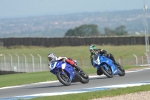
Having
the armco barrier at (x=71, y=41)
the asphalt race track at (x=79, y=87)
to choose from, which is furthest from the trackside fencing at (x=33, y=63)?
the armco barrier at (x=71, y=41)

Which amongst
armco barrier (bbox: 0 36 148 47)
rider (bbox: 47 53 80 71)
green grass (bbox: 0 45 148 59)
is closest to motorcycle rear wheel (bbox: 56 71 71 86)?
rider (bbox: 47 53 80 71)

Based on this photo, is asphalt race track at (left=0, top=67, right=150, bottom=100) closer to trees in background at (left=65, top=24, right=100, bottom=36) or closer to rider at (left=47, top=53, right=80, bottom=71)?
rider at (left=47, top=53, right=80, bottom=71)

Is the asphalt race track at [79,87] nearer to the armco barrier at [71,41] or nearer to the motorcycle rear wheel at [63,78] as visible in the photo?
the motorcycle rear wheel at [63,78]

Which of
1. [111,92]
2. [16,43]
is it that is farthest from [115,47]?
[111,92]

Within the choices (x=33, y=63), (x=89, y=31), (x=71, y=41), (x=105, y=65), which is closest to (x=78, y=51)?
(x=71, y=41)

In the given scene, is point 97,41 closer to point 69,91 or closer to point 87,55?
point 87,55

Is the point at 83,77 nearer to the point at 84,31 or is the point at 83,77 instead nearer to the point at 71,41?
the point at 71,41

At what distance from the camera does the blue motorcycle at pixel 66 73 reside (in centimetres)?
2033

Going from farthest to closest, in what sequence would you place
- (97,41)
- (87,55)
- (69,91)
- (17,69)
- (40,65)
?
(97,41) < (87,55) < (17,69) < (40,65) < (69,91)

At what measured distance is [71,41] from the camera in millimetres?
78562

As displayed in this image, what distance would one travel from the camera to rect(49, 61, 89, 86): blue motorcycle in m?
20.3

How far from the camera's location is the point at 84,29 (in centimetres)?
13550

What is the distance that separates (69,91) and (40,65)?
24.9m

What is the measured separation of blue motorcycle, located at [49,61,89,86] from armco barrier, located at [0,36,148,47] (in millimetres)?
48478
